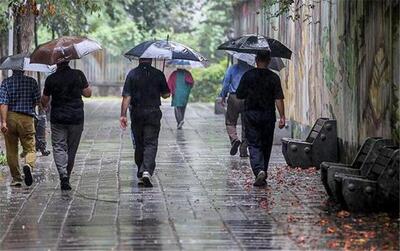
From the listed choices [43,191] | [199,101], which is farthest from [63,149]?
[199,101]

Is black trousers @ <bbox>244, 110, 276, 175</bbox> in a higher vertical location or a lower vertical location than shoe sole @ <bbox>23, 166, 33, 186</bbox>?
higher

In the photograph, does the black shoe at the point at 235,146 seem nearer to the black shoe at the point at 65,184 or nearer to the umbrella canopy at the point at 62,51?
the umbrella canopy at the point at 62,51

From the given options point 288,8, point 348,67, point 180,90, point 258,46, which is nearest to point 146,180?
point 258,46

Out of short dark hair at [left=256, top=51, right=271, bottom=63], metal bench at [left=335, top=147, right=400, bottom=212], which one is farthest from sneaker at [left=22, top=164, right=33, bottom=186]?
metal bench at [left=335, top=147, right=400, bottom=212]

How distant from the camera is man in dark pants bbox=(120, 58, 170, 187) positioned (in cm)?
1279

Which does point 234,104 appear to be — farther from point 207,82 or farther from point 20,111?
point 207,82

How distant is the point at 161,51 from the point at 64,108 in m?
1.61

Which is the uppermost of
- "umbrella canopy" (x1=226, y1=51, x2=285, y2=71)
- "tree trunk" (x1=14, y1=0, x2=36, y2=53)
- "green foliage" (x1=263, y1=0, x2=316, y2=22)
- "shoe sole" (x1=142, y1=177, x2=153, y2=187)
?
"green foliage" (x1=263, y1=0, x2=316, y2=22)

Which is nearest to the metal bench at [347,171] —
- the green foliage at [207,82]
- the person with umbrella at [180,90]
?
the person with umbrella at [180,90]

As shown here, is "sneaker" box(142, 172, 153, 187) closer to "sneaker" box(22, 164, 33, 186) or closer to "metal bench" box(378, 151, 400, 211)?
"sneaker" box(22, 164, 33, 186)

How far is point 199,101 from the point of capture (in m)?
42.5

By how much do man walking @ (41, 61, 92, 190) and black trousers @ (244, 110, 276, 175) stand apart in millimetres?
2282

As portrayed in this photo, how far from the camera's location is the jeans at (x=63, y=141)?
40.7 ft

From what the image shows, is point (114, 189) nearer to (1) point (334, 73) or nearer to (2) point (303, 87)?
(1) point (334, 73)
